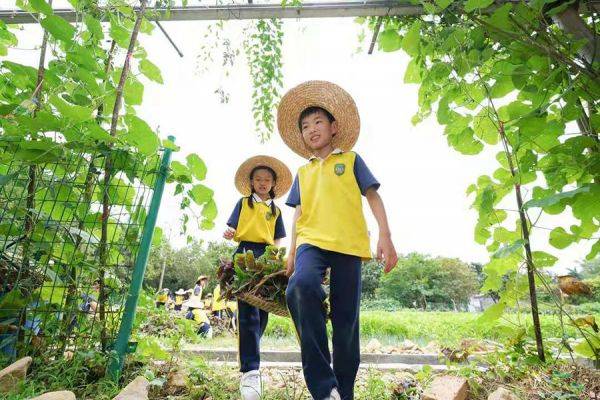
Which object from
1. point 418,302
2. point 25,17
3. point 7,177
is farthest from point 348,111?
point 418,302

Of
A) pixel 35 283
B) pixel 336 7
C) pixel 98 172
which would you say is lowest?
pixel 35 283

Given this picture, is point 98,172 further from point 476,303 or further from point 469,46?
point 476,303

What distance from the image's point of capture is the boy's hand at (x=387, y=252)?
6.28ft

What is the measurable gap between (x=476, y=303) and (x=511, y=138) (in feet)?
126

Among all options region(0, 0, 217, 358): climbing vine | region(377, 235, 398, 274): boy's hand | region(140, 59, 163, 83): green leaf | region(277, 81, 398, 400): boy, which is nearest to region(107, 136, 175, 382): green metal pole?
region(0, 0, 217, 358): climbing vine

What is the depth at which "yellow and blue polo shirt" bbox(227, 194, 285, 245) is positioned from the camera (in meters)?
2.91

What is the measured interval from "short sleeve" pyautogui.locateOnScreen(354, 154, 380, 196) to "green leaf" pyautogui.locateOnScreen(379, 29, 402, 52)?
66cm

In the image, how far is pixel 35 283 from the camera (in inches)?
72.5

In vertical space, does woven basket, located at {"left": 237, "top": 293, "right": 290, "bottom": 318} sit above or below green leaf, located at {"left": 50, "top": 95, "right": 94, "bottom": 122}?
below

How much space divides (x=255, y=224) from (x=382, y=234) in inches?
49.2

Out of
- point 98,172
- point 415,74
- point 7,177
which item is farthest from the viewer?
point 415,74

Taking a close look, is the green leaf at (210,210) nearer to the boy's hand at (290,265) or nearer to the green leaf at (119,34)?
the boy's hand at (290,265)

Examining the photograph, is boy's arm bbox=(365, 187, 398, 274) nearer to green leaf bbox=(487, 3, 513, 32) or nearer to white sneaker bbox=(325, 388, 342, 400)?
white sneaker bbox=(325, 388, 342, 400)

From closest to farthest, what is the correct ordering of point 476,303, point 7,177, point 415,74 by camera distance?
1. point 7,177
2. point 415,74
3. point 476,303
